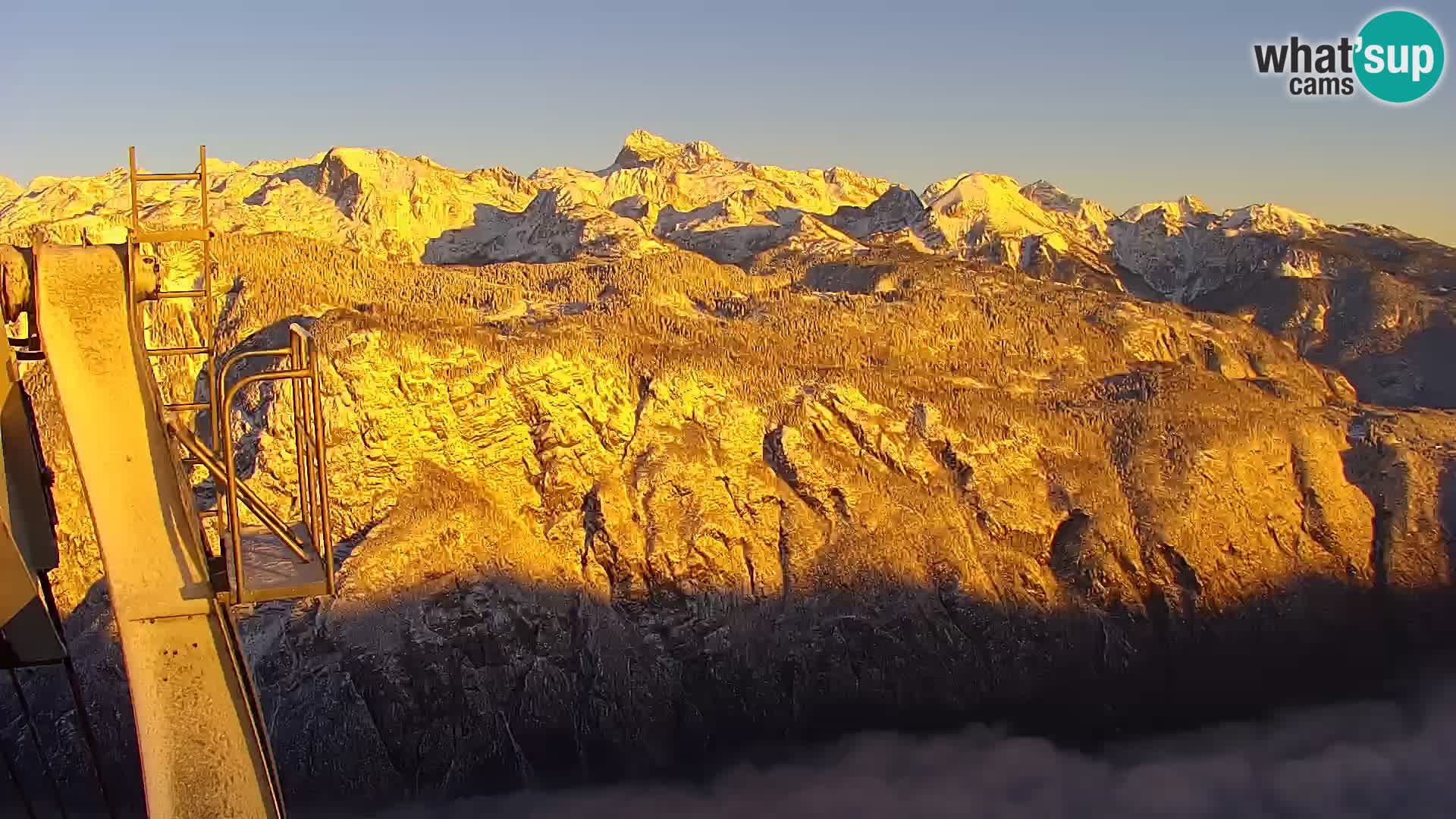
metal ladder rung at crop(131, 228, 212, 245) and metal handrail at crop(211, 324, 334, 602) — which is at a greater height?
metal ladder rung at crop(131, 228, 212, 245)

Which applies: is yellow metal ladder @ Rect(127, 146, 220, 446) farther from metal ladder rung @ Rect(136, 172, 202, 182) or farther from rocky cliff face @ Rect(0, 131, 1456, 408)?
rocky cliff face @ Rect(0, 131, 1456, 408)

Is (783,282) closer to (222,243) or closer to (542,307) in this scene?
(542,307)

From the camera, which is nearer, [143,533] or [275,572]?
[143,533]

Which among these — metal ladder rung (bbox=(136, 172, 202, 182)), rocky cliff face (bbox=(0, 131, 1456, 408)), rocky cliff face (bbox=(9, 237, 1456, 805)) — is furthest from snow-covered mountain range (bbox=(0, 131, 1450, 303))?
metal ladder rung (bbox=(136, 172, 202, 182))

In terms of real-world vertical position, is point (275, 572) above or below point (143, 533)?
below

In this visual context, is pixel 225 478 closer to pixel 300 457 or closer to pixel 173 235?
pixel 300 457

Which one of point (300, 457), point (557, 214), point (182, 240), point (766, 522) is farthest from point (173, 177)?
point (557, 214)

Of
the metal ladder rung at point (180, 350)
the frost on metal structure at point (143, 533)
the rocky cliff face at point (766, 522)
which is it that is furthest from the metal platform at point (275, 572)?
the rocky cliff face at point (766, 522)
